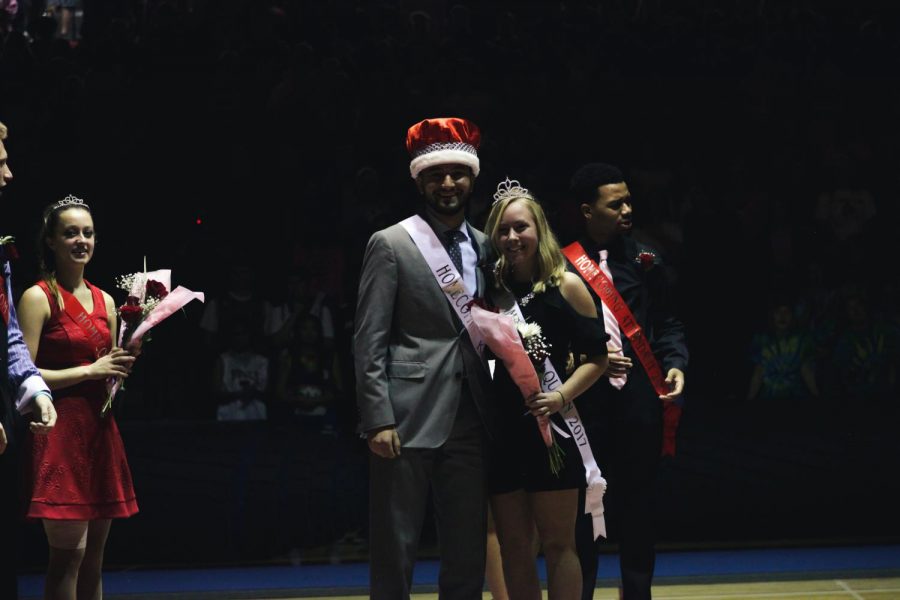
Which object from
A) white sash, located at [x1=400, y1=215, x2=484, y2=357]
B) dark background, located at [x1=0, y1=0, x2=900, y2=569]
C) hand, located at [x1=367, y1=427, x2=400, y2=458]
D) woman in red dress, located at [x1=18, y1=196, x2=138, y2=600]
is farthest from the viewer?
dark background, located at [x1=0, y1=0, x2=900, y2=569]

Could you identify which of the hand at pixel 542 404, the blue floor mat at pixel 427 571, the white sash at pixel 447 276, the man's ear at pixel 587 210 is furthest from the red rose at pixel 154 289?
the blue floor mat at pixel 427 571

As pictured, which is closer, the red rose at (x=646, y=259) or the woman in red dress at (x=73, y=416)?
the woman in red dress at (x=73, y=416)

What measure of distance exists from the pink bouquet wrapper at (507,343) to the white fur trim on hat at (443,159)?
415mm

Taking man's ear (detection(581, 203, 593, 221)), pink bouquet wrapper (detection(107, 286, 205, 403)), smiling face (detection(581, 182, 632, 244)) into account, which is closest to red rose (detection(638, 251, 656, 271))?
Result: smiling face (detection(581, 182, 632, 244))

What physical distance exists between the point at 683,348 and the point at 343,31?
4.28 m

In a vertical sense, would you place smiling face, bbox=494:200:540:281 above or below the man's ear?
below

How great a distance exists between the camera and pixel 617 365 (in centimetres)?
423

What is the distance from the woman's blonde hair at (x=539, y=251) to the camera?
3.80m

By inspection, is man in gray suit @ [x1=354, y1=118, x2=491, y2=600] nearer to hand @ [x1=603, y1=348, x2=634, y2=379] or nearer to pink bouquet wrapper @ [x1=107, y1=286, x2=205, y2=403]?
hand @ [x1=603, y1=348, x2=634, y2=379]

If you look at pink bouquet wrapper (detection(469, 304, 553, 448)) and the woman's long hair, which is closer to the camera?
pink bouquet wrapper (detection(469, 304, 553, 448))

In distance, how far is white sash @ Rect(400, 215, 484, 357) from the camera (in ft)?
12.0

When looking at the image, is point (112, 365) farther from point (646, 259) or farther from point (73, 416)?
point (646, 259)

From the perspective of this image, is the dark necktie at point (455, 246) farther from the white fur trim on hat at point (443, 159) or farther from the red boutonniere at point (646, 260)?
the red boutonniere at point (646, 260)

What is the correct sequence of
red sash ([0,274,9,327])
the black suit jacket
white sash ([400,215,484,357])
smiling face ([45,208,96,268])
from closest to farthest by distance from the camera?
red sash ([0,274,9,327])
white sash ([400,215,484,357])
smiling face ([45,208,96,268])
the black suit jacket
